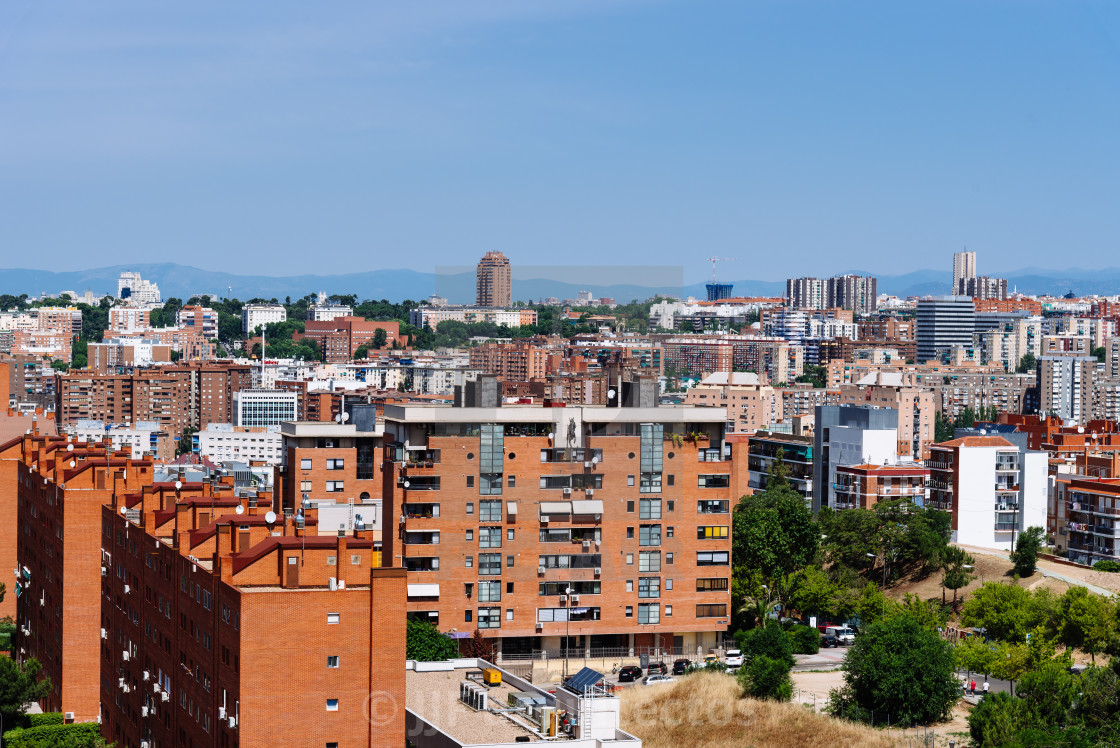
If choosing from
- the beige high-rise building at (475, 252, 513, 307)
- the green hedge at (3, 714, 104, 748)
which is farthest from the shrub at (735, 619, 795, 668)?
the beige high-rise building at (475, 252, 513, 307)

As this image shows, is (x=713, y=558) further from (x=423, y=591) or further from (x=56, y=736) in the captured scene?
(x=56, y=736)

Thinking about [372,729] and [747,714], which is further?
[747,714]

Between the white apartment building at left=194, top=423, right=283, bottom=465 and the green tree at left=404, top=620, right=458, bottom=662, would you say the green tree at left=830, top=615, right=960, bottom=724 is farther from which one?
the white apartment building at left=194, top=423, right=283, bottom=465

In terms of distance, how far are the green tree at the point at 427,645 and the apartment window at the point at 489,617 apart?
2006mm

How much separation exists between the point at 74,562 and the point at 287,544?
878 centimetres

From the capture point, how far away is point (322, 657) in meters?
13.9

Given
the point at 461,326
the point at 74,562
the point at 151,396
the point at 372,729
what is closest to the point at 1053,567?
the point at 461,326

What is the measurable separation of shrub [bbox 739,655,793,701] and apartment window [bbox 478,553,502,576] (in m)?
4.45

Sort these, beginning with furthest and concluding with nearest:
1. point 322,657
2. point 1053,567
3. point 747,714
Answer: point 1053,567, point 747,714, point 322,657

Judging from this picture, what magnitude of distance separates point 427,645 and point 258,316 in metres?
116

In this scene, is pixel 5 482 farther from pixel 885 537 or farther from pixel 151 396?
pixel 151 396

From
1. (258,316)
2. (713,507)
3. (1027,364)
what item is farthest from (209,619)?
(258,316)

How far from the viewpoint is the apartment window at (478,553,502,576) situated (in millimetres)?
24891

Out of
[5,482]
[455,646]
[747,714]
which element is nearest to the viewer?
[747,714]
